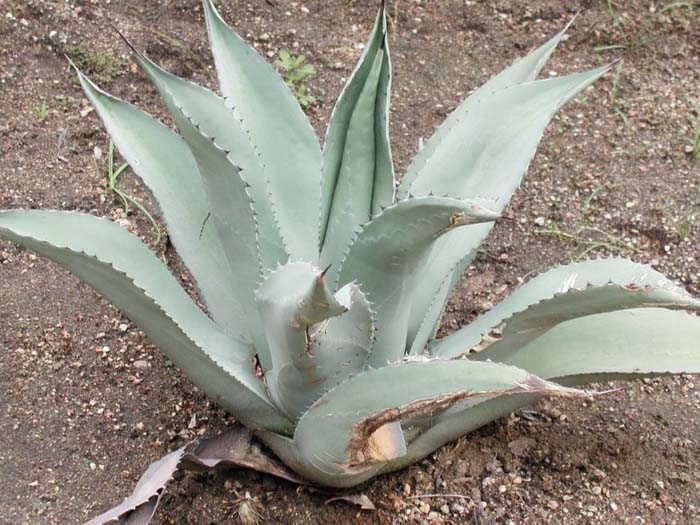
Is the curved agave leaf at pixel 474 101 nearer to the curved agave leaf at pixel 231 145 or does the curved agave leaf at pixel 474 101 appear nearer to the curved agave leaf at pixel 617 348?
the curved agave leaf at pixel 231 145

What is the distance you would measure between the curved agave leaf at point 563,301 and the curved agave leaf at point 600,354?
0.07 meters

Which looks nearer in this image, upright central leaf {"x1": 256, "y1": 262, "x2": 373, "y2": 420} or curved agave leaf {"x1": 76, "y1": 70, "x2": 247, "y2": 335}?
upright central leaf {"x1": 256, "y1": 262, "x2": 373, "y2": 420}

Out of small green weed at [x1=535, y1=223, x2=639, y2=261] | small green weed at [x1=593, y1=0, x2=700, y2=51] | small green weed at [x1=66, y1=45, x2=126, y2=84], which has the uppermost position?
small green weed at [x1=593, y1=0, x2=700, y2=51]

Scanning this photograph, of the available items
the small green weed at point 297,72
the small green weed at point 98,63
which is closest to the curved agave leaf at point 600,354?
the small green weed at point 297,72

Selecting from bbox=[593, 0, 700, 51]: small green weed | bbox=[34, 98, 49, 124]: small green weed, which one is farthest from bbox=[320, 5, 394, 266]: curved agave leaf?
bbox=[593, 0, 700, 51]: small green weed

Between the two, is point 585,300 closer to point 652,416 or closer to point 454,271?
point 454,271

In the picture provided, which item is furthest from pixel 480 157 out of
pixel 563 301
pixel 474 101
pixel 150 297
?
pixel 150 297

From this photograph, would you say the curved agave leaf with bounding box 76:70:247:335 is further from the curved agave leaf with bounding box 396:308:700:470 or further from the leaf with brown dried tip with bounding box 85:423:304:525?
the curved agave leaf with bounding box 396:308:700:470

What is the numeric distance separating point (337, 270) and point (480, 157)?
339 mm

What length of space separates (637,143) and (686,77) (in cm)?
37

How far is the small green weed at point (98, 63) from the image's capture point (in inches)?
103

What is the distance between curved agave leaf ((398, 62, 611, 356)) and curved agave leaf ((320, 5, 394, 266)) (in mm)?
104

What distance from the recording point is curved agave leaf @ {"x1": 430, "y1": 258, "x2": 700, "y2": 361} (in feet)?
4.24

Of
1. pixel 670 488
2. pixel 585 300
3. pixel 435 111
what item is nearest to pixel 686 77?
pixel 435 111
